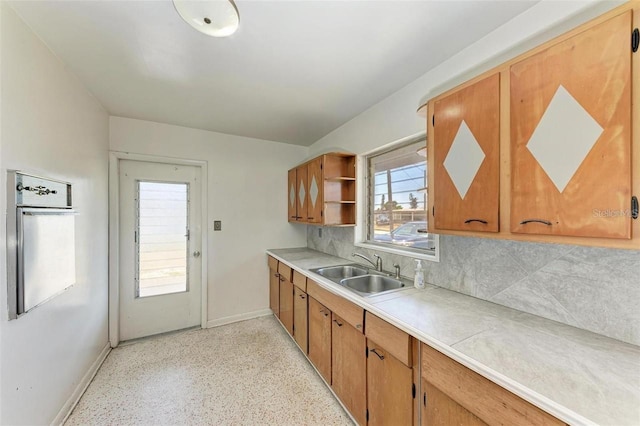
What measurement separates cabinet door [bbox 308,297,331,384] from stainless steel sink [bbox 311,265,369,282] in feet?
1.02

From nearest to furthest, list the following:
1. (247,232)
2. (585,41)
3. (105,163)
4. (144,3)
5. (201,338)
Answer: (585,41) → (144,3) → (105,163) → (201,338) → (247,232)

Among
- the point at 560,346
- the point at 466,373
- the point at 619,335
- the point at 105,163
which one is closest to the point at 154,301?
the point at 105,163

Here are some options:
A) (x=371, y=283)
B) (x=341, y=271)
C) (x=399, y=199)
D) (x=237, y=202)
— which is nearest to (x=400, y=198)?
(x=399, y=199)

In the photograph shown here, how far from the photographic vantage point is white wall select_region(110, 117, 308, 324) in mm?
2924

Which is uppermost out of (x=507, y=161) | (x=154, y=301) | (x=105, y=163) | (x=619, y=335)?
(x=105, y=163)

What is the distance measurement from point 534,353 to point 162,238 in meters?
3.37

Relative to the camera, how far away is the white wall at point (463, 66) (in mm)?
1147

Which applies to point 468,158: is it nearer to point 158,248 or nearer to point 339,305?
point 339,305

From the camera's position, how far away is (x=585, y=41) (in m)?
0.89

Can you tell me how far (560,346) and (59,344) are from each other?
2854mm

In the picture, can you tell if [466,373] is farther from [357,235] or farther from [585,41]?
[357,235]

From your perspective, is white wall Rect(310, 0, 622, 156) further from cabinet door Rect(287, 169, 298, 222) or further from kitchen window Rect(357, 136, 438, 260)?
cabinet door Rect(287, 169, 298, 222)

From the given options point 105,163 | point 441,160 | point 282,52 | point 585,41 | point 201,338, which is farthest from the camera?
point 201,338

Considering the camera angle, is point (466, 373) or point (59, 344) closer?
point (466, 373)
